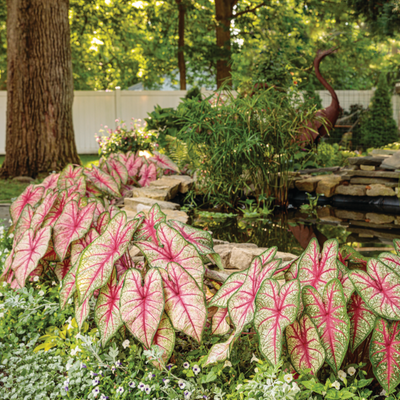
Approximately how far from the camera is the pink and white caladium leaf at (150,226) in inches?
64.5

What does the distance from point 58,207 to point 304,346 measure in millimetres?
1348

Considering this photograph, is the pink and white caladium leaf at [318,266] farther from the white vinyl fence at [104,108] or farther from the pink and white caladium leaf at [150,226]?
the white vinyl fence at [104,108]

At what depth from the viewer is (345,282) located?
133cm

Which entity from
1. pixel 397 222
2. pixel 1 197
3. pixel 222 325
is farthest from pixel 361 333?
pixel 1 197

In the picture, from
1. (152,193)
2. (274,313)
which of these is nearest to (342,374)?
(274,313)

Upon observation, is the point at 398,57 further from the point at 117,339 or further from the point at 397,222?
the point at 117,339

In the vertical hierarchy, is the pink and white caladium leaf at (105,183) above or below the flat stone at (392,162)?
below

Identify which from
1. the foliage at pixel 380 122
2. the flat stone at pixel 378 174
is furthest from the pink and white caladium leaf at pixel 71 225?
the foliage at pixel 380 122

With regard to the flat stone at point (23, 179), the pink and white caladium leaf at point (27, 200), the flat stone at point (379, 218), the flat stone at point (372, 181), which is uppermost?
the pink and white caladium leaf at point (27, 200)

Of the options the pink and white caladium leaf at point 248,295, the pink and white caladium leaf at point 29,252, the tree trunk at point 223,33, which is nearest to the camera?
the pink and white caladium leaf at point 248,295

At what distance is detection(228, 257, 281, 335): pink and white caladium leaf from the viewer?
1.30m

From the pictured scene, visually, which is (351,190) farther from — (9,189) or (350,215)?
(9,189)

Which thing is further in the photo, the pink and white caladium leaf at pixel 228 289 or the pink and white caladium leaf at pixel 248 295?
the pink and white caladium leaf at pixel 228 289

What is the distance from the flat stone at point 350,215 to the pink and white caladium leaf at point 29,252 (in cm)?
258
